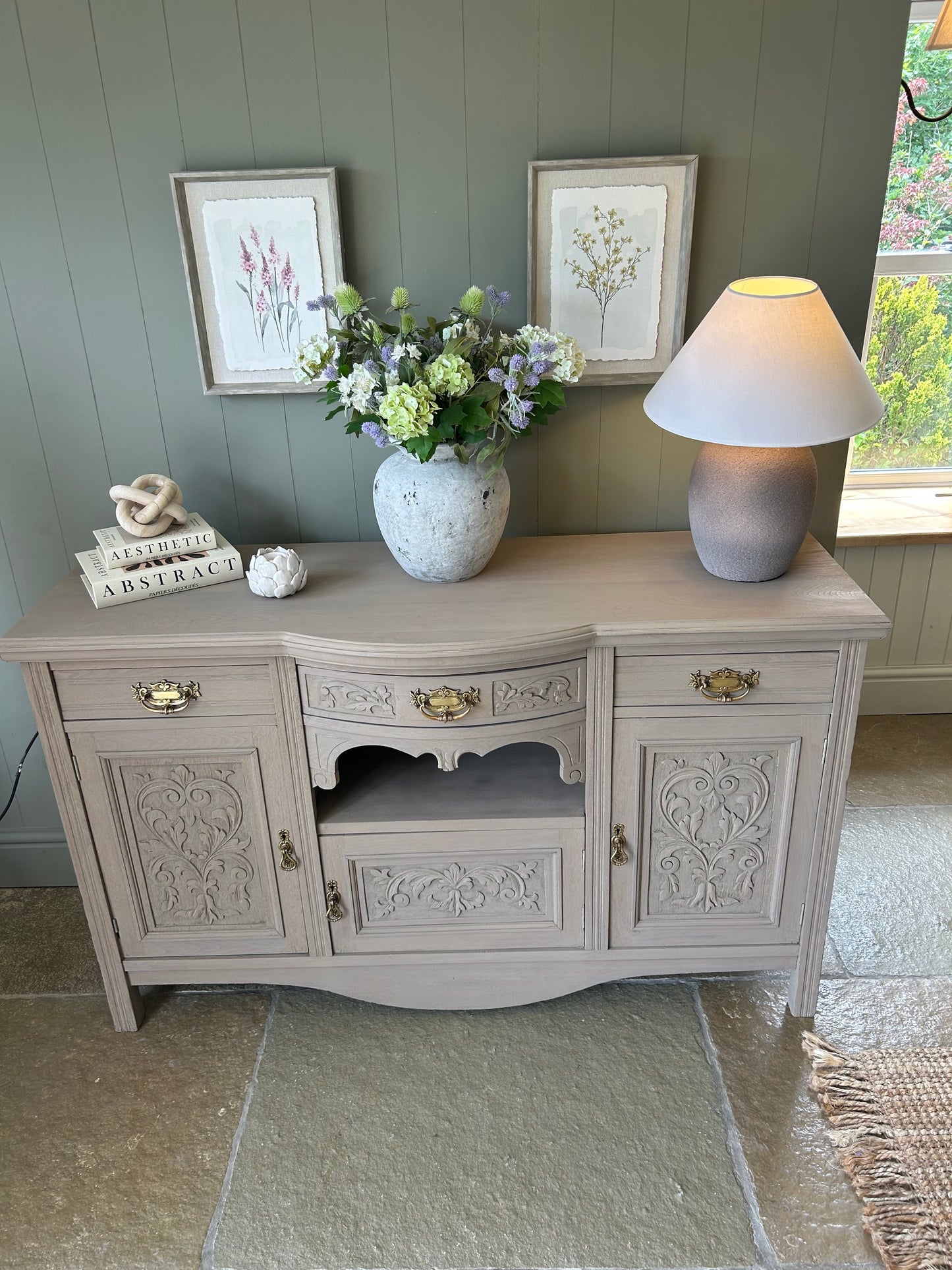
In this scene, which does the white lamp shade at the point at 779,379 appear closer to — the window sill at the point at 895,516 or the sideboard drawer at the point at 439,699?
the sideboard drawer at the point at 439,699

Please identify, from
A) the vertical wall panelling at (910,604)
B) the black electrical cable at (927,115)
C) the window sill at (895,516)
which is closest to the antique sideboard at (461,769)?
the window sill at (895,516)

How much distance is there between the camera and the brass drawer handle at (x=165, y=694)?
5.75 feet

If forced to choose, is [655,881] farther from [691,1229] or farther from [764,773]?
[691,1229]

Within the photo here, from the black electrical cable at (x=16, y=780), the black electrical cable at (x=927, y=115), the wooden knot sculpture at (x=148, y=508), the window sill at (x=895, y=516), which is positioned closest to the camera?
the wooden knot sculpture at (x=148, y=508)

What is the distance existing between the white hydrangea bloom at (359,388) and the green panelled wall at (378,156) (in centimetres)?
35

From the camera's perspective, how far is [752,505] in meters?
1.76

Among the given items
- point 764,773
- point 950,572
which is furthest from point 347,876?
point 950,572

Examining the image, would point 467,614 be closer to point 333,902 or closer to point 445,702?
point 445,702

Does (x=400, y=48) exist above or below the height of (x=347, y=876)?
above

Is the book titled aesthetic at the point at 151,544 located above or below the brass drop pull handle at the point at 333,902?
above

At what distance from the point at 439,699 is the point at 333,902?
530mm

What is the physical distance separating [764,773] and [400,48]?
1531 mm

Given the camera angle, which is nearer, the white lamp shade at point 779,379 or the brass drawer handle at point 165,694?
the white lamp shade at point 779,379

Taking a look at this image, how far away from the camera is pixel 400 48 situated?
181 centimetres
